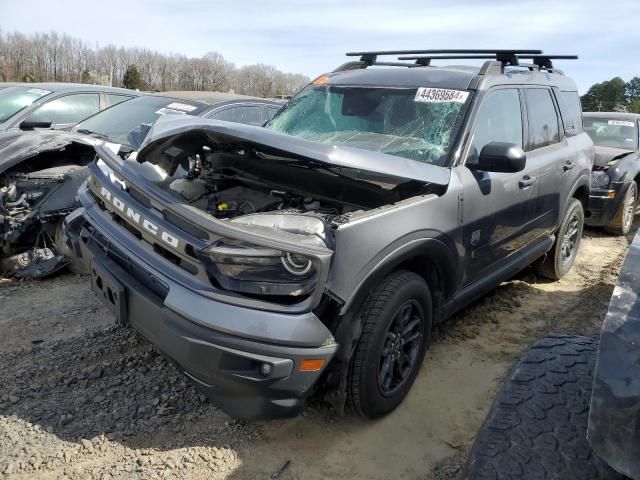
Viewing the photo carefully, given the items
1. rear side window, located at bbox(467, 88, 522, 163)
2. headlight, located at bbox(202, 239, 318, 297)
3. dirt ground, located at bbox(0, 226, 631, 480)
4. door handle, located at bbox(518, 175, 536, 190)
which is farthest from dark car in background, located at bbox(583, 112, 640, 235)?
headlight, located at bbox(202, 239, 318, 297)

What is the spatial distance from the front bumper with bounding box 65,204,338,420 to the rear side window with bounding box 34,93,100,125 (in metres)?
5.01

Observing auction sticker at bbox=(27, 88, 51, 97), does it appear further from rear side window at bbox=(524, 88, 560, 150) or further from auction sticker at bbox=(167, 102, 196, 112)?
rear side window at bbox=(524, 88, 560, 150)

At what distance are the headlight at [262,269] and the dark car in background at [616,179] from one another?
5801 mm

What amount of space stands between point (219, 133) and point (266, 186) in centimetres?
78

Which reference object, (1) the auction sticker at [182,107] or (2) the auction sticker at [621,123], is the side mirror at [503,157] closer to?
(1) the auction sticker at [182,107]

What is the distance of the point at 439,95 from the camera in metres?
3.51

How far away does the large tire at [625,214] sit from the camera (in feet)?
23.5

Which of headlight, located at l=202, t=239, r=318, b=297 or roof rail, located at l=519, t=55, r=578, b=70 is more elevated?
roof rail, located at l=519, t=55, r=578, b=70

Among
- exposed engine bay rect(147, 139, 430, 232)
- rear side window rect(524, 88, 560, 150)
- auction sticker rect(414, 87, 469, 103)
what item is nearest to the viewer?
exposed engine bay rect(147, 139, 430, 232)

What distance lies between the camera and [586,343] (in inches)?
87.7

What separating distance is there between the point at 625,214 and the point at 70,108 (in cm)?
741

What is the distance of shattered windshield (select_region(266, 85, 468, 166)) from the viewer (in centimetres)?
334

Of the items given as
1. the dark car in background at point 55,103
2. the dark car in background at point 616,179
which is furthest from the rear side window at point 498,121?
the dark car in background at point 55,103

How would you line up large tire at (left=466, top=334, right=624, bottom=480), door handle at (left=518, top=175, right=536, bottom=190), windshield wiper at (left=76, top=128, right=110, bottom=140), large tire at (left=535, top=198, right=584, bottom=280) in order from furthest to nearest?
1. windshield wiper at (left=76, top=128, right=110, bottom=140)
2. large tire at (left=535, top=198, right=584, bottom=280)
3. door handle at (left=518, top=175, right=536, bottom=190)
4. large tire at (left=466, top=334, right=624, bottom=480)
